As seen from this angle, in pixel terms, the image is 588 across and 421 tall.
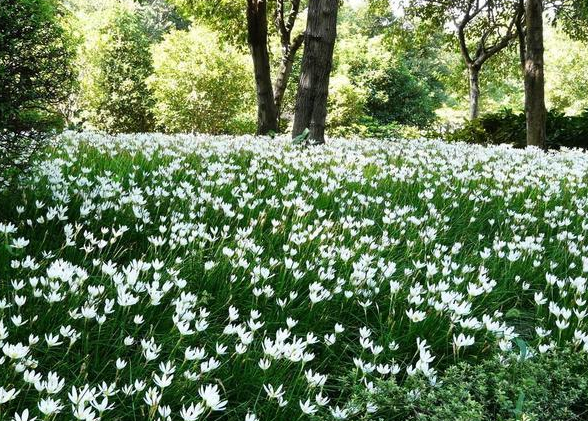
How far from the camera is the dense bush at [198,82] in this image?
2800cm

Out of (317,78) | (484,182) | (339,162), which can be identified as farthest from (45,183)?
(317,78)

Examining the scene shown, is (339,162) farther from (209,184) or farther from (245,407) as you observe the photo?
(245,407)

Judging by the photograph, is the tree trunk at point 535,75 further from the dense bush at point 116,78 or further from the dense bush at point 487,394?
the dense bush at point 116,78

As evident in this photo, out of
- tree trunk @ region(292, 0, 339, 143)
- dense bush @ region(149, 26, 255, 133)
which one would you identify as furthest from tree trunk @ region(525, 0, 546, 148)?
dense bush @ region(149, 26, 255, 133)

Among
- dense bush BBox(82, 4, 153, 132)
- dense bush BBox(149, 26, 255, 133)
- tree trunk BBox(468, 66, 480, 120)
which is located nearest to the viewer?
tree trunk BBox(468, 66, 480, 120)

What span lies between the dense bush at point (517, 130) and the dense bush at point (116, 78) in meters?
20.2

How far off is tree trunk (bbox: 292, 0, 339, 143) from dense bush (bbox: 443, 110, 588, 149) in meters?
7.35

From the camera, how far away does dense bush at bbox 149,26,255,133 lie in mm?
28000

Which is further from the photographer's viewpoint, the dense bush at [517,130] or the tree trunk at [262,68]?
the dense bush at [517,130]

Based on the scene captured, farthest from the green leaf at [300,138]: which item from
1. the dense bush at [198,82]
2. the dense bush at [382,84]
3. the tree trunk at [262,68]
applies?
the dense bush at [382,84]

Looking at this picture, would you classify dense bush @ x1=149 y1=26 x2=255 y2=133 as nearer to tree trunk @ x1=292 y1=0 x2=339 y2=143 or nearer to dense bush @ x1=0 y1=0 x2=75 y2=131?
tree trunk @ x1=292 y1=0 x2=339 y2=143

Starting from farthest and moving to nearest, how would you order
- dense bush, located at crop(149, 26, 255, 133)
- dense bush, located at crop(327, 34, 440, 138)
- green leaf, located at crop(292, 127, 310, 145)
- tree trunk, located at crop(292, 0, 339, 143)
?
dense bush, located at crop(327, 34, 440, 138), dense bush, located at crop(149, 26, 255, 133), tree trunk, located at crop(292, 0, 339, 143), green leaf, located at crop(292, 127, 310, 145)

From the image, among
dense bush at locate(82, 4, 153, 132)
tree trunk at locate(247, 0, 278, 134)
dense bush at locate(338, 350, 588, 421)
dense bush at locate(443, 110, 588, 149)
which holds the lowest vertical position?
dense bush at locate(338, 350, 588, 421)

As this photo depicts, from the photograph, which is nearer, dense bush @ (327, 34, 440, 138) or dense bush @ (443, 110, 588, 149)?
dense bush @ (443, 110, 588, 149)
